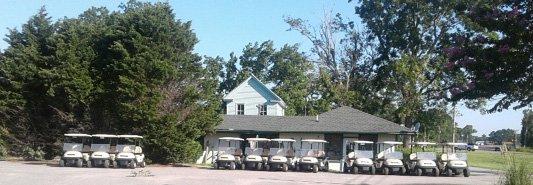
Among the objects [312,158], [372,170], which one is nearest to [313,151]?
[312,158]

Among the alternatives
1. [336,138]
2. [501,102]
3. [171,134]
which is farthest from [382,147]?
[501,102]

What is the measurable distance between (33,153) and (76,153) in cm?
761

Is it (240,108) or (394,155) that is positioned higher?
(240,108)

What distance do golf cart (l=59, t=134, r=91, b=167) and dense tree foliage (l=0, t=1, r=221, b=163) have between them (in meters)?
2.99

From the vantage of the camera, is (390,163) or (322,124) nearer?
(390,163)

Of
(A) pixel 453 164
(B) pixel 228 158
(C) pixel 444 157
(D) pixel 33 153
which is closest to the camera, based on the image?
(A) pixel 453 164

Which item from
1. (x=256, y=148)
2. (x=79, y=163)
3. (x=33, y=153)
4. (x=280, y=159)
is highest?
(x=256, y=148)

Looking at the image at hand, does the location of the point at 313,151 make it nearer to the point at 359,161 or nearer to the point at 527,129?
the point at 359,161

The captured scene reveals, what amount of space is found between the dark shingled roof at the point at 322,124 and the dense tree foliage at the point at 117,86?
3.98m

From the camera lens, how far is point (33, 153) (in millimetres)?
31531

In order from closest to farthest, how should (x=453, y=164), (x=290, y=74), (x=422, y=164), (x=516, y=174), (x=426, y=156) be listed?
(x=516, y=174) < (x=453, y=164) < (x=422, y=164) < (x=426, y=156) < (x=290, y=74)

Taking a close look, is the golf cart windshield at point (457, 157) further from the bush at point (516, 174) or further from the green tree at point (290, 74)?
the green tree at point (290, 74)

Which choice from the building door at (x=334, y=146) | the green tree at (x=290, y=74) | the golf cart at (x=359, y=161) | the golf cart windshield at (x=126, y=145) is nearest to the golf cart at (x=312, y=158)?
the golf cart at (x=359, y=161)

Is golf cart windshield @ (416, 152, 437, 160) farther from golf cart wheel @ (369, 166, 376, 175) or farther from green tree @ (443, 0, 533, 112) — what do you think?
green tree @ (443, 0, 533, 112)
